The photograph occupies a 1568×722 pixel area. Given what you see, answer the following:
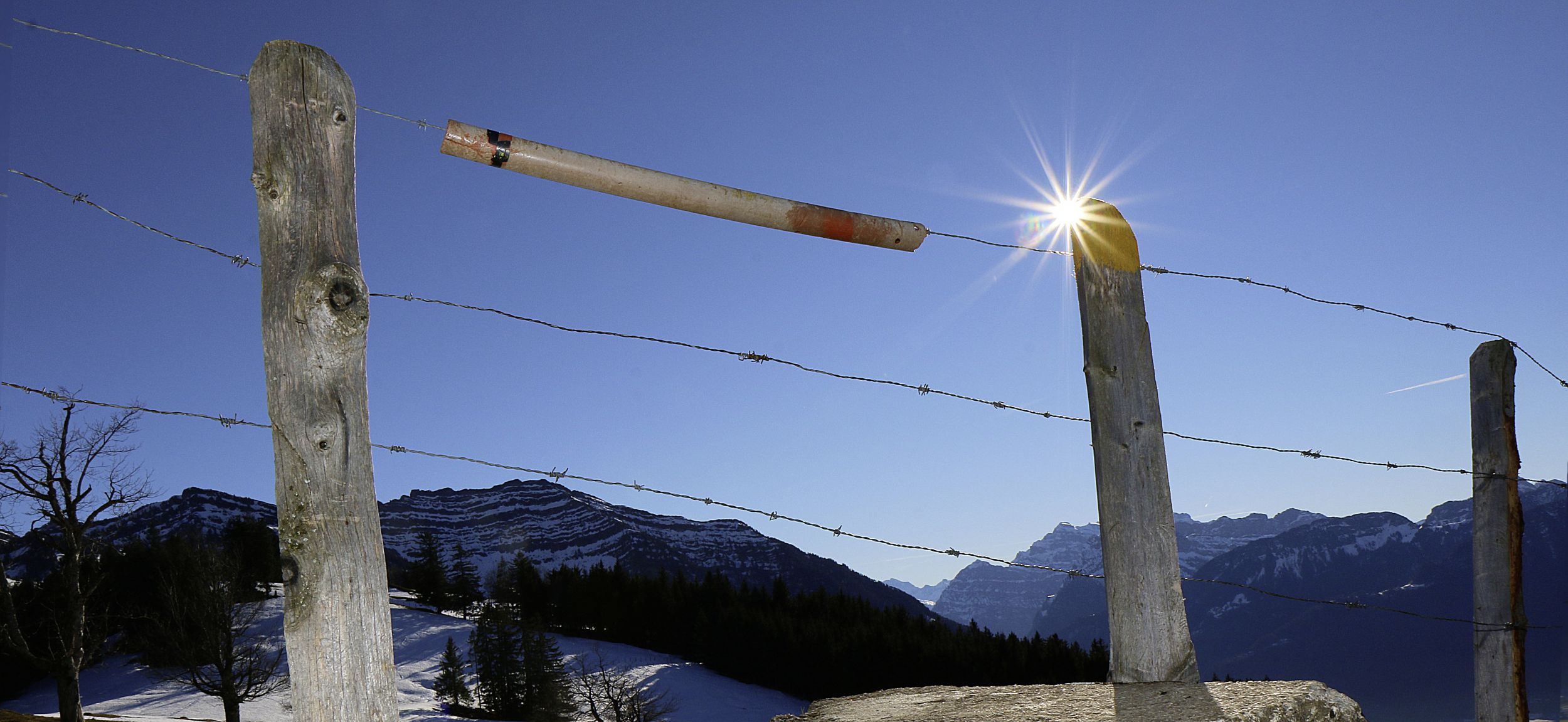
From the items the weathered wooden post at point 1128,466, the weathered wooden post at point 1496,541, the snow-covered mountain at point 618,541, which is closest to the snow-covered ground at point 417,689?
the weathered wooden post at point 1496,541

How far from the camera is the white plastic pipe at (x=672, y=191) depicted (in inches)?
137

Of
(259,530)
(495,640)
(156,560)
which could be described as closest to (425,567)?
(259,530)

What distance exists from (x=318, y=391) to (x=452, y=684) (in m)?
45.7

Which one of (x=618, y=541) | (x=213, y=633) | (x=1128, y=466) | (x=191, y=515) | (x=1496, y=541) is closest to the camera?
(x=1128, y=466)

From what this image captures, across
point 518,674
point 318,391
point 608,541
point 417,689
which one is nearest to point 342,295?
point 318,391

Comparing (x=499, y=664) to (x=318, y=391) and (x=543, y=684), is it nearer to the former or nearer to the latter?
(x=543, y=684)

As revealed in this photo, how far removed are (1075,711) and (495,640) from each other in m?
46.2

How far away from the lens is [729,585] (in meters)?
61.2

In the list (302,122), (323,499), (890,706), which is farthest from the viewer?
(890,706)

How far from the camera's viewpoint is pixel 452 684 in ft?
142

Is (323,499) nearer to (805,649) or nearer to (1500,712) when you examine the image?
(1500,712)

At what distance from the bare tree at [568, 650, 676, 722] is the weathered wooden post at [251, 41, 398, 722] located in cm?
3592

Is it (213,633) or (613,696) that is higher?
(213,633)

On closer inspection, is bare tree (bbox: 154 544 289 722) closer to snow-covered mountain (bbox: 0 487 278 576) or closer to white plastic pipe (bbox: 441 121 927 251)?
snow-covered mountain (bbox: 0 487 278 576)
